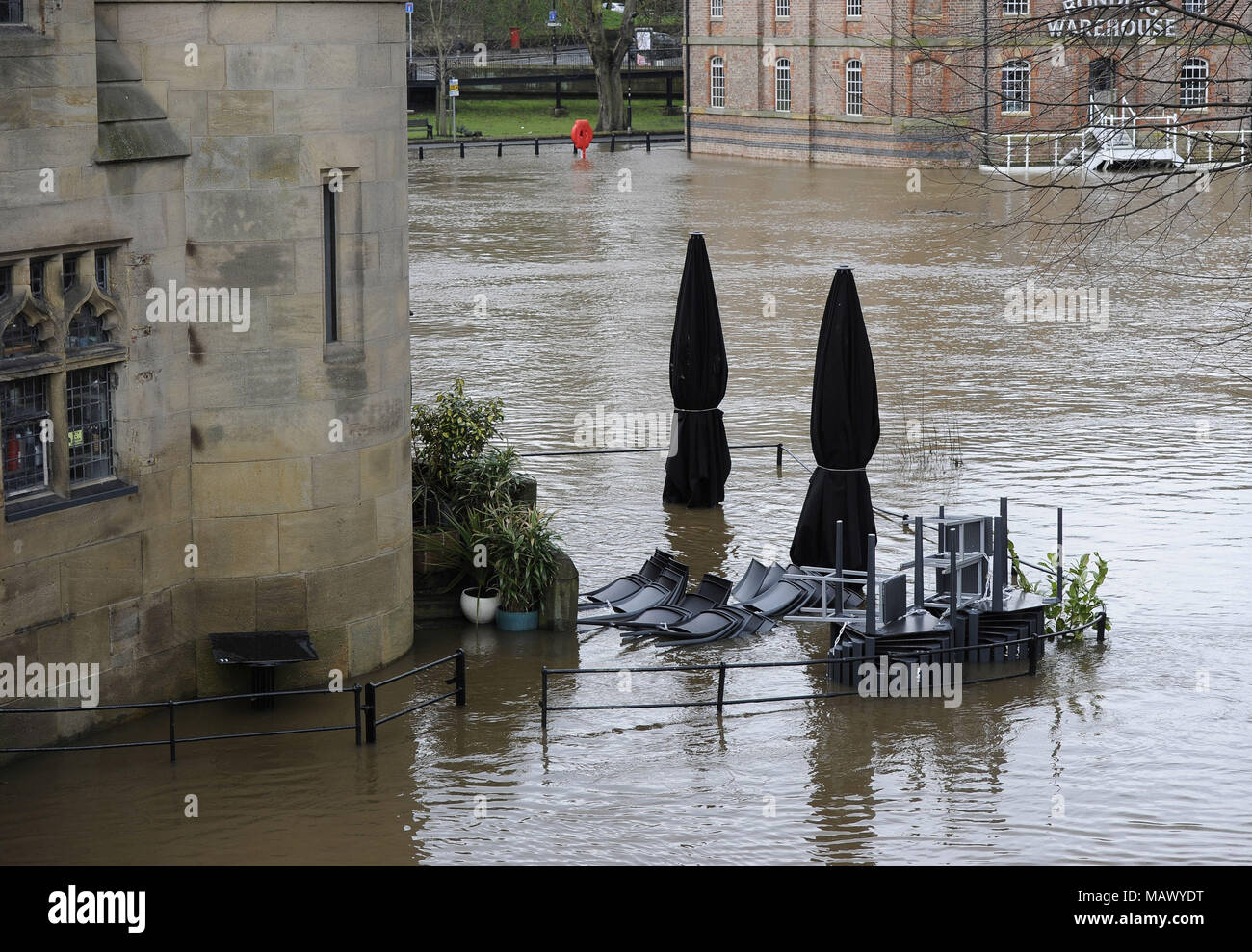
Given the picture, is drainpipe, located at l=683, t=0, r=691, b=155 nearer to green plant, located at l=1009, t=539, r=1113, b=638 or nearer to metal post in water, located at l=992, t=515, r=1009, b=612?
green plant, located at l=1009, t=539, r=1113, b=638

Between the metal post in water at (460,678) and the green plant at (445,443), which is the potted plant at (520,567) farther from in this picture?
the metal post in water at (460,678)

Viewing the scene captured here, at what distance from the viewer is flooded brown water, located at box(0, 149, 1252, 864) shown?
38.9 feet

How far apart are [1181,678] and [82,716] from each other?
30.4 feet

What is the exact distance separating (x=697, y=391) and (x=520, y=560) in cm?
455

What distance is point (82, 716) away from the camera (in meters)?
13.4

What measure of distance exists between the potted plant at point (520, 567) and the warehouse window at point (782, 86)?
55383 millimetres

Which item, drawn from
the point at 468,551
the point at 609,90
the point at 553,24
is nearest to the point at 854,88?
the point at 609,90

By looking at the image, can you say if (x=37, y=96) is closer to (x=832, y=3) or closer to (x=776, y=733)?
(x=776, y=733)

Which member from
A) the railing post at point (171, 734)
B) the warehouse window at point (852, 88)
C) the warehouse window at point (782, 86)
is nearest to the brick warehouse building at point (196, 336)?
the railing post at point (171, 734)

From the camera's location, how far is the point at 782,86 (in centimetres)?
6962

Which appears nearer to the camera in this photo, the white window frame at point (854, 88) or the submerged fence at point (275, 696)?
the submerged fence at point (275, 696)

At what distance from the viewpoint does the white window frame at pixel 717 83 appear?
238 feet

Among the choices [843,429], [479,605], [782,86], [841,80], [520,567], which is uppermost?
[782,86]

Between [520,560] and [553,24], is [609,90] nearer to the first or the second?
[553,24]
